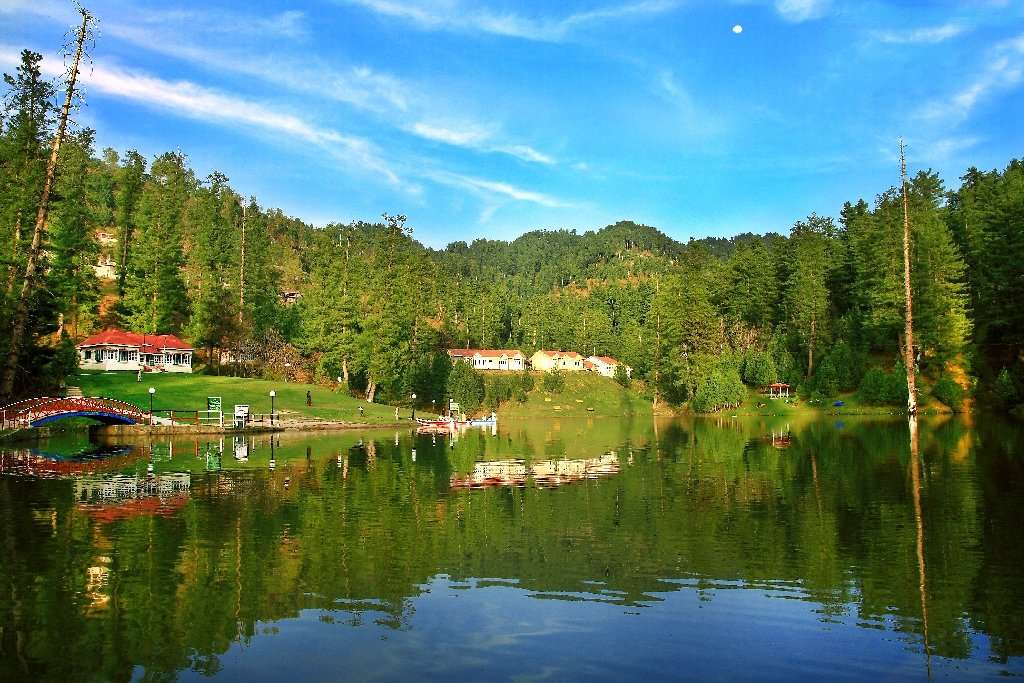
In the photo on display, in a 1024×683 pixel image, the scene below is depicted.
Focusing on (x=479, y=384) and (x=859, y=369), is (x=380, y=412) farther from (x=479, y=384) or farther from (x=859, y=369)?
(x=859, y=369)

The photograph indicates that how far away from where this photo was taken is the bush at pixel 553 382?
424ft

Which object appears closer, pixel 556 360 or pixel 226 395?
pixel 226 395

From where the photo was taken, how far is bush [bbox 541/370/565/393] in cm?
12938

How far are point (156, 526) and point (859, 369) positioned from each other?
92.8 m

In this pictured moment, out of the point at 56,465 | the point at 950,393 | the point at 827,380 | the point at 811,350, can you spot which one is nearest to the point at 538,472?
the point at 56,465

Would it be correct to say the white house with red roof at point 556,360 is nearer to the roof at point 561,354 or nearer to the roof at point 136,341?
the roof at point 561,354

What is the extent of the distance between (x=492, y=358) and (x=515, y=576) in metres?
132

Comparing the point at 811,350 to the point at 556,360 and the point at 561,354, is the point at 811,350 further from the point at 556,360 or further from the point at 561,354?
the point at 561,354

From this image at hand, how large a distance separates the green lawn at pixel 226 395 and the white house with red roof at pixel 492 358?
198ft

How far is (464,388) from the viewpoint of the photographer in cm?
10994

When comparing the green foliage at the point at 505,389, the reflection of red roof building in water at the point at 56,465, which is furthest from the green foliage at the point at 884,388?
the reflection of red roof building in water at the point at 56,465

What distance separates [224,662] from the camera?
1148 centimetres

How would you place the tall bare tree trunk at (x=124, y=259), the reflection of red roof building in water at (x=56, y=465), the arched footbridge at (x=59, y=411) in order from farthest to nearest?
the tall bare tree trunk at (x=124, y=259) → the arched footbridge at (x=59, y=411) → the reflection of red roof building in water at (x=56, y=465)

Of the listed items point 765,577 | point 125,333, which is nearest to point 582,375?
point 125,333
